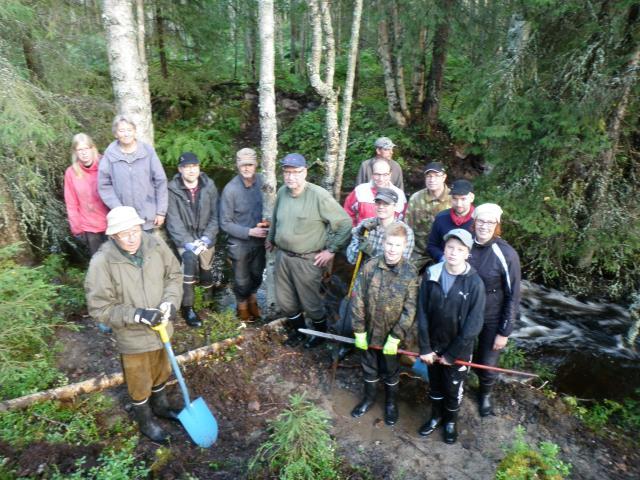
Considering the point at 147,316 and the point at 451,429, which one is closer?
the point at 147,316

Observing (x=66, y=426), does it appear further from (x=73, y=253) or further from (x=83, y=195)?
(x=73, y=253)

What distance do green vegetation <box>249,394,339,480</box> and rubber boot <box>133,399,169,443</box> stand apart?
1062 mm

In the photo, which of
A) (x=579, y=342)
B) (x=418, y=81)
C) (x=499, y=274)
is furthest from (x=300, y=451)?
(x=418, y=81)

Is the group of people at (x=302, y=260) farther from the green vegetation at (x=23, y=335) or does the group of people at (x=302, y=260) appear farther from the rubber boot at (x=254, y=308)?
the green vegetation at (x=23, y=335)

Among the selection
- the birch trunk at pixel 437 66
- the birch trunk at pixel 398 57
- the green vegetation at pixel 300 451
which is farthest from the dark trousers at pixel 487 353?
the birch trunk at pixel 398 57

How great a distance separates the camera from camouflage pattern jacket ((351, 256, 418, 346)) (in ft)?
14.3

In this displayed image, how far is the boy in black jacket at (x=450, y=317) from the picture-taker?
4.04 metres

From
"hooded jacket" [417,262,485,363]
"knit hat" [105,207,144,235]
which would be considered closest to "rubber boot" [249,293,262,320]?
"hooded jacket" [417,262,485,363]

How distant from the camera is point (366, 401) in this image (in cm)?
501

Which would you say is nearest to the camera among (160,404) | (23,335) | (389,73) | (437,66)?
(160,404)

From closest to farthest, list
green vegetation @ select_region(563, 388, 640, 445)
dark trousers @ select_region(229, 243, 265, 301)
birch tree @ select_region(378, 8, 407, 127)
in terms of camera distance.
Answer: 1. green vegetation @ select_region(563, 388, 640, 445)
2. dark trousers @ select_region(229, 243, 265, 301)
3. birch tree @ select_region(378, 8, 407, 127)

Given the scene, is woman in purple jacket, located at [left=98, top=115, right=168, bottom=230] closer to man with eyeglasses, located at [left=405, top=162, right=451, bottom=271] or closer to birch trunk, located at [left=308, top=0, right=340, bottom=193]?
birch trunk, located at [left=308, top=0, right=340, bottom=193]

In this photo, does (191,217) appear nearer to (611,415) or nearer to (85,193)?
(85,193)

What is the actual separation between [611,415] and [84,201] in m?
7.44
